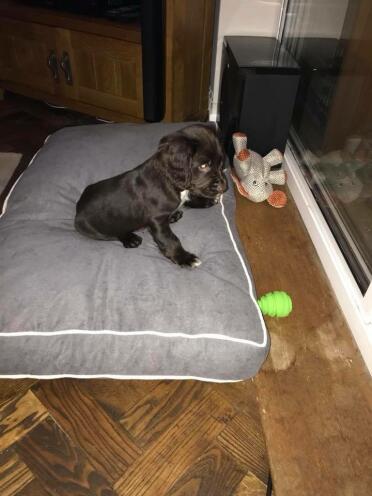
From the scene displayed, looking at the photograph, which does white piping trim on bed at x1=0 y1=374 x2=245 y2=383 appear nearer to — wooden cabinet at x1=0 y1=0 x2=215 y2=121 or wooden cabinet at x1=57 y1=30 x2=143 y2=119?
wooden cabinet at x1=0 y1=0 x2=215 y2=121

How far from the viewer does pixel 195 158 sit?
1.36m

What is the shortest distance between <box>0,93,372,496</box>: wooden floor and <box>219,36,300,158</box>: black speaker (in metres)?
1.19

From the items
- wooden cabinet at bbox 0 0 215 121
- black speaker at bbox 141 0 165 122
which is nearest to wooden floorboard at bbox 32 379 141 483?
black speaker at bbox 141 0 165 122

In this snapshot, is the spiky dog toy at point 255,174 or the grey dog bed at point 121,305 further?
the spiky dog toy at point 255,174

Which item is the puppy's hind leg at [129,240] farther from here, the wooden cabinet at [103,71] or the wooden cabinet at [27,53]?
the wooden cabinet at [27,53]

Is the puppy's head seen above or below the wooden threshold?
above

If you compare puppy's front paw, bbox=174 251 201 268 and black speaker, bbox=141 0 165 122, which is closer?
puppy's front paw, bbox=174 251 201 268

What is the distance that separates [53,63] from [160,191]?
205 cm

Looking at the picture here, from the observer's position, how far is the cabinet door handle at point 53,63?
113 inches

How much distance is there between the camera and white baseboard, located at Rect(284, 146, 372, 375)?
1503 mm

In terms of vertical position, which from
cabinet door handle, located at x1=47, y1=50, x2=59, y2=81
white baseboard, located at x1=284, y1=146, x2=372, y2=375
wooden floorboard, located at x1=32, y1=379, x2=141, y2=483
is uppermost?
cabinet door handle, located at x1=47, y1=50, x2=59, y2=81

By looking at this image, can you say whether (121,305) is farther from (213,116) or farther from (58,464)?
(213,116)

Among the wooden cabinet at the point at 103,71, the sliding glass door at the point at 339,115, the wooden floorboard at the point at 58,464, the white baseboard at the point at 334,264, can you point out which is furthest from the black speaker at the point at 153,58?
the wooden floorboard at the point at 58,464

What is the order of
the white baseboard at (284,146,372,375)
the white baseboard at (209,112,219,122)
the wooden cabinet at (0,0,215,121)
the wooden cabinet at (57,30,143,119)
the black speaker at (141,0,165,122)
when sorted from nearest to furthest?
Result: the white baseboard at (284,146,372,375) → the black speaker at (141,0,165,122) → the wooden cabinet at (0,0,215,121) → the wooden cabinet at (57,30,143,119) → the white baseboard at (209,112,219,122)
